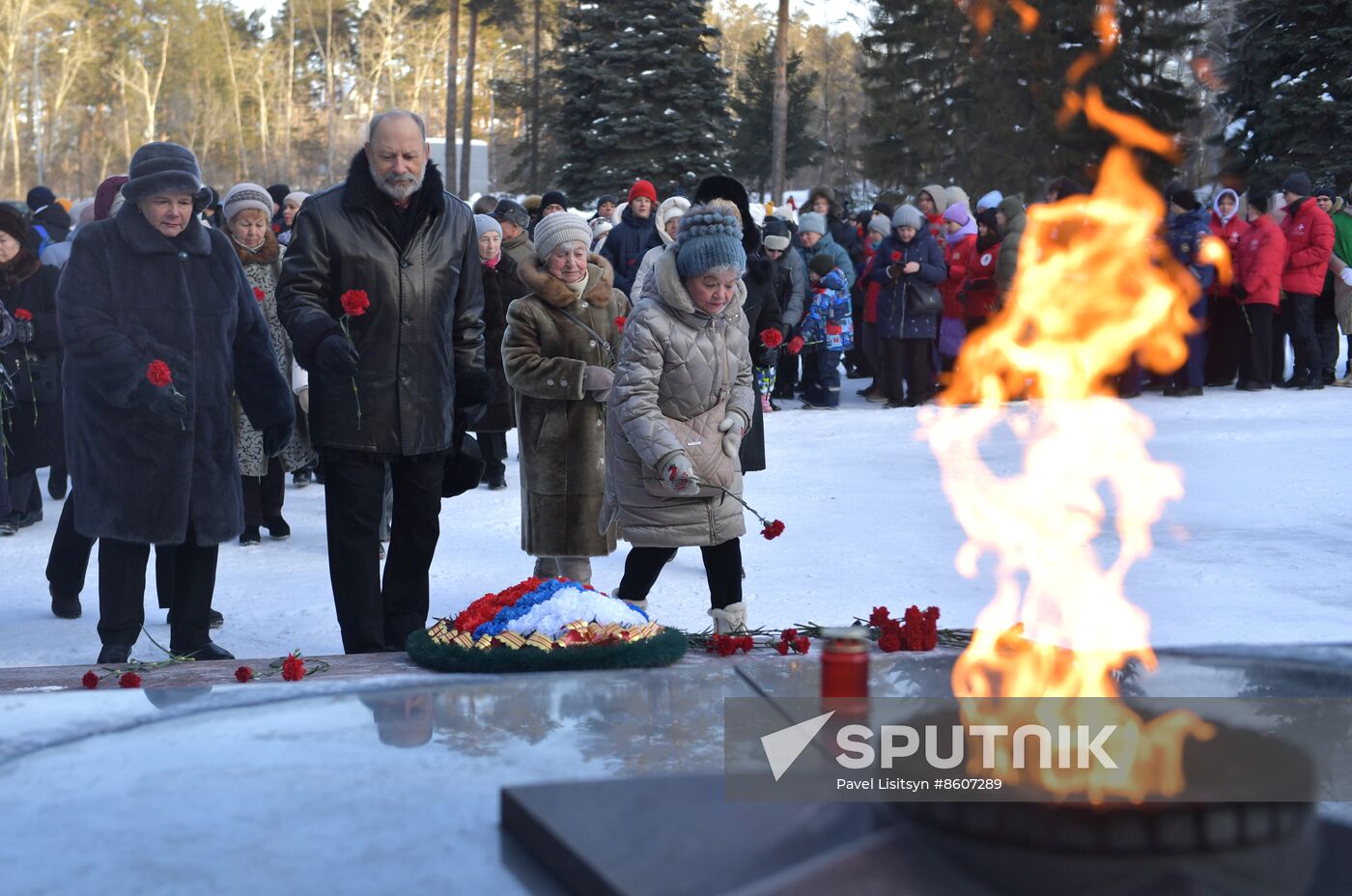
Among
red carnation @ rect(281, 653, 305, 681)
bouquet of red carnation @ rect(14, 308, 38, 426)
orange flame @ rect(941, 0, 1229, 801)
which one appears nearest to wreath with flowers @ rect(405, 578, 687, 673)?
red carnation @ rect(281, 653, 305, 681)

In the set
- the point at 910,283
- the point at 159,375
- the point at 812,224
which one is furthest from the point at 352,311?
the point at 812,224

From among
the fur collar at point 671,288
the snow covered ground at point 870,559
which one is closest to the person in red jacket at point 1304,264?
the snow covered ground at point 870,559

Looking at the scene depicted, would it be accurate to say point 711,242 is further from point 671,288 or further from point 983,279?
A: point 983,279

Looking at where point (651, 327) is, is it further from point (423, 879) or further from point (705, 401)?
point (423, 879)

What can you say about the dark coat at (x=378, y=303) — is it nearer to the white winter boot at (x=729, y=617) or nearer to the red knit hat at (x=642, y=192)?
the white winter boot at (x=729, y=617)

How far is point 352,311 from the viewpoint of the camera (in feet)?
17.0

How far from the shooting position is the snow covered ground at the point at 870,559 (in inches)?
257

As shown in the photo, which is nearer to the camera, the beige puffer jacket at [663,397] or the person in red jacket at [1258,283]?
the beige puffer jacket at [663,397]

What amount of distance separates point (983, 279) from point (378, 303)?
937 centimetres

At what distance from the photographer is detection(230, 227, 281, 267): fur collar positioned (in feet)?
26.0

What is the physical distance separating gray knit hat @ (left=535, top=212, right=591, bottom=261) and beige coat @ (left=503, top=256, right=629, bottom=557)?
13cm

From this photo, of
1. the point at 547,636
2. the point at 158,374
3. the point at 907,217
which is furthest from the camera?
the point at 907,217

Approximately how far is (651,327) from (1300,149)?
21046mm

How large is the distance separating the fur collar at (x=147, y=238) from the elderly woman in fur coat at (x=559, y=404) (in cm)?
143
